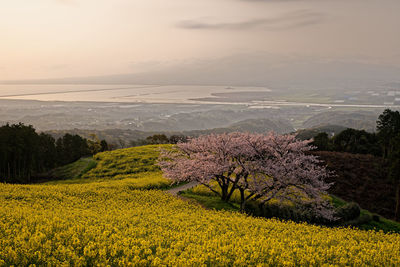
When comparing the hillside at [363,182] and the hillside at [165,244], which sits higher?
the hillside at [165,244]

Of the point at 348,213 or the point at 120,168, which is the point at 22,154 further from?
the point at 348,213

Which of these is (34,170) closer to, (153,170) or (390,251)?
(153,170)

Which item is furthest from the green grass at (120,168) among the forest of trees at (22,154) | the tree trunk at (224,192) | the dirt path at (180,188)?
the tree trunk at (224,192)

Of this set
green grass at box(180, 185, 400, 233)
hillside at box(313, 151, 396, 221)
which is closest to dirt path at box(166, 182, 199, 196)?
green grass at box(180, 185, 400, 233)

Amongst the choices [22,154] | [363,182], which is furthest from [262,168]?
[22,154]

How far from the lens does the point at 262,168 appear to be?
30.7 m

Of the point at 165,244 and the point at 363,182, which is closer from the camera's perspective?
the point at 165,244

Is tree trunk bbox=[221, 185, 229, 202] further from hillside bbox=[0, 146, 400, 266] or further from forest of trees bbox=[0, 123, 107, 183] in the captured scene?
forest of trees bbox=[0, 123, 107, 183]

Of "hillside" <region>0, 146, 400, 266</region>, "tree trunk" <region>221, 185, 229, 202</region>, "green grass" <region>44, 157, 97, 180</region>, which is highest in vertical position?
"hillside" <region>0, 146, 400, 266</region>

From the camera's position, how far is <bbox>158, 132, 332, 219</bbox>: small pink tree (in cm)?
3050

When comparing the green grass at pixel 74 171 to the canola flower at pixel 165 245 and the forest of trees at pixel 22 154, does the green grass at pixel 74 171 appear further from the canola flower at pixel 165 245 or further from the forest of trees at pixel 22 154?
the canola flower at pixel 165 245

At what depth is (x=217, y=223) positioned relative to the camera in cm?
2162

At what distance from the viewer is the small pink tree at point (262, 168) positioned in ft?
100

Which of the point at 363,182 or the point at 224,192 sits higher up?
the point at 224,192
